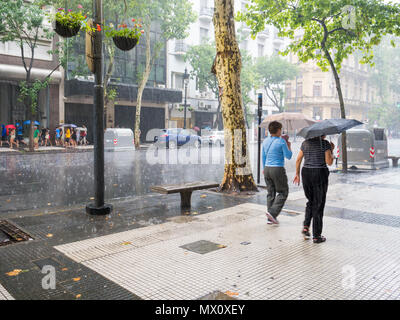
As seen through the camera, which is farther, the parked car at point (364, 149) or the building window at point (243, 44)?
the building window at point (243, 44)

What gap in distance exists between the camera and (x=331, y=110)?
59.5 meters

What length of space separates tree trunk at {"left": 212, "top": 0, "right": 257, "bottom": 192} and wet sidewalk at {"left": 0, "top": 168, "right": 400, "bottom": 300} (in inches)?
75.2

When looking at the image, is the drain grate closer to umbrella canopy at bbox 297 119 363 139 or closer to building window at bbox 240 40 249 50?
umbrella canopy at bbox 297 119 363 139

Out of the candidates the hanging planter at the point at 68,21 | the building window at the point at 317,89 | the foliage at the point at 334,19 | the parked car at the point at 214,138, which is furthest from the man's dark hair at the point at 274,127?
the building window at the point at 317,89

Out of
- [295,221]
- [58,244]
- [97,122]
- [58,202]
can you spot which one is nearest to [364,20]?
[295,221]

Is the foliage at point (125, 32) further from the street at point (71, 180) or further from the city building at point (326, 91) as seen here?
the city building at point (326, 91)

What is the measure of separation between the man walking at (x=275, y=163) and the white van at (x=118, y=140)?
21.1m

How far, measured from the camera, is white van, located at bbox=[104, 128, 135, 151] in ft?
87.6

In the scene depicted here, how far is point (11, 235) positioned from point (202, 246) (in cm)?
299

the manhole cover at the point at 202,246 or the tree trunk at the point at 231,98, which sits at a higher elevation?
the tree trunk at the point at 231,98

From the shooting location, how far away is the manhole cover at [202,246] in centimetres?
525

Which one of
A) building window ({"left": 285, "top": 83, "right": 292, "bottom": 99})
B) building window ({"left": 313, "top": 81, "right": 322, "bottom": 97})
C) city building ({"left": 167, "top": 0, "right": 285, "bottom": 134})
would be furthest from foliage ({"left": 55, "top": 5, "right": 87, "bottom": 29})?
building window ({"left": 285, "top": 83, "right": 292, "bottom": 99})

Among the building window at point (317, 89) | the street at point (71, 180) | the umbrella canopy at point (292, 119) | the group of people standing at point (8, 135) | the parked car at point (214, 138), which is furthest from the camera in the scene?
the building window at point (317, 89)

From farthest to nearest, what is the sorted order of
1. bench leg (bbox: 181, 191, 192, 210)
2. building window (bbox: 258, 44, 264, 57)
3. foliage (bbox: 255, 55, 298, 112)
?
building window (bbox: 258, 44, 264, 57) → foliage (bbox: 255, 55, 298, 112) → bench leg (bbox: 181, 191, 192, 210)
